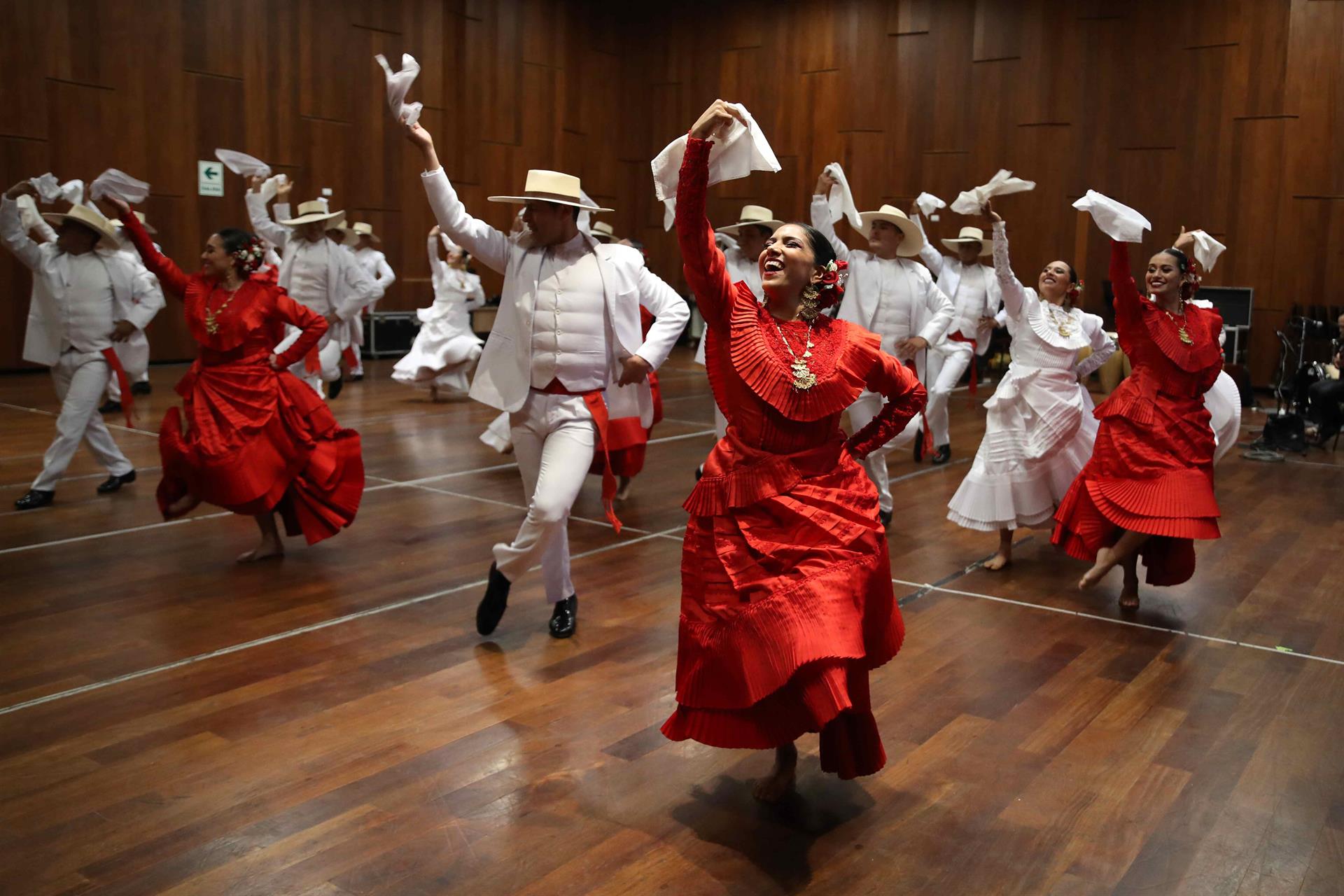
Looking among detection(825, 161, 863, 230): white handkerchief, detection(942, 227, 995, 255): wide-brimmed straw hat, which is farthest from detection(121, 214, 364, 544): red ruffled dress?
detection(942, 227, 995, 255): wide-brimmed straw hat

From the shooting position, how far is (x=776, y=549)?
2.58 metres

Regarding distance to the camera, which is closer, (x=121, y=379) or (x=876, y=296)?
(x=121, y=379)

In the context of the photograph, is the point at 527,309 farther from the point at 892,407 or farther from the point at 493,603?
the point at 892,407

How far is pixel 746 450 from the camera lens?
2.71 m

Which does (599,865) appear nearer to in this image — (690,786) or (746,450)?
(690,786)

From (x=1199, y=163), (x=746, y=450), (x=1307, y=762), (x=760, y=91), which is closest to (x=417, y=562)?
(x=746, y=450)

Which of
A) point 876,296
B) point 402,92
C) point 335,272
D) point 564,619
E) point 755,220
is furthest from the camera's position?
point 335,272

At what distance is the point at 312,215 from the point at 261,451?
4.07m

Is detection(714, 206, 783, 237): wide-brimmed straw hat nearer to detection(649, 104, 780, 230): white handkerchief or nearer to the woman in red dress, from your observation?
the woman in red dress

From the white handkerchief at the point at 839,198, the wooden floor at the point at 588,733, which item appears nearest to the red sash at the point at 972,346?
the wooden floor at the point at 588,733

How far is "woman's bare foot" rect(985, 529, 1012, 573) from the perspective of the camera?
17.1 ft

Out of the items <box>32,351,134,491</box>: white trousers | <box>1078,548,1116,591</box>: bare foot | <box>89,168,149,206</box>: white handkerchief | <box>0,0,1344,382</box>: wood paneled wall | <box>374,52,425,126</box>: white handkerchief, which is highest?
<box>0,0,1344,382</box>: wood paneled wall

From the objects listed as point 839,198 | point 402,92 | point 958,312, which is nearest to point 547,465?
point 402,92

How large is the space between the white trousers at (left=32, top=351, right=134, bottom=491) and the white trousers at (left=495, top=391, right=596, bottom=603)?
10.3 ft
